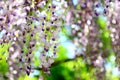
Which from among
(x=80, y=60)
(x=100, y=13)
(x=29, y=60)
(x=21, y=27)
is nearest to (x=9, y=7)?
(x=21, y=27)

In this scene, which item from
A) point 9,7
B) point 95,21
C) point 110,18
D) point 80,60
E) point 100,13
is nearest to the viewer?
point 9,7

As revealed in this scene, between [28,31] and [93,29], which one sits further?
[93,29]

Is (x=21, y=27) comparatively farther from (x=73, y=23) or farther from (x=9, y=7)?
(x=73, y=23)

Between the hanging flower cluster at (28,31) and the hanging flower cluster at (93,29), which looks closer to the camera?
the hanging flower cluster at (28,31)

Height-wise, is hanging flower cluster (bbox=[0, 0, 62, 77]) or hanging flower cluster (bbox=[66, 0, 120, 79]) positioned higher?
hanging flower cluster (bbox=[66, 0, 120, 79])

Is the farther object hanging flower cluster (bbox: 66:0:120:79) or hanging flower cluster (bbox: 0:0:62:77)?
hanging flower cluster (bbox: 66:0:120:79)

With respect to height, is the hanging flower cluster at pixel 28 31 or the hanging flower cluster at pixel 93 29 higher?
the hanging flower cluster at pixel 93 29

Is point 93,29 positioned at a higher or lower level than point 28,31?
higher

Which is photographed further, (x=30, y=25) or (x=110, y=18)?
(x=110, y=18)
